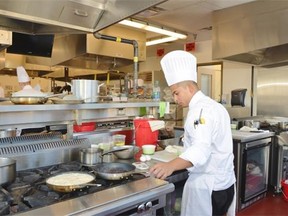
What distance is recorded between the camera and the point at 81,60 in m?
5.18

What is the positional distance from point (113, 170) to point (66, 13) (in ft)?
4.07

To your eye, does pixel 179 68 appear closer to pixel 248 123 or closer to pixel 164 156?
pixel 164 156

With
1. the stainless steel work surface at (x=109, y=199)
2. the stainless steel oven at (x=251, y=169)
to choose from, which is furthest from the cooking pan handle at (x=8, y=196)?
the stainless steel oven at (x=251, y=169)

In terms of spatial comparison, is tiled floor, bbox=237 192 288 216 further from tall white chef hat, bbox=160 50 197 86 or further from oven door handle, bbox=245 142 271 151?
tall white chef hat, bbox=160 50 197 86

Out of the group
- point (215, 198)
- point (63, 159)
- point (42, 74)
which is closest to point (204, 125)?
point (215, 198)

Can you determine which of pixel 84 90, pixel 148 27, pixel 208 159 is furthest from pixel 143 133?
pixel 148 27

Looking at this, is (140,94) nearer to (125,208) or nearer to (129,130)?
(129,130)

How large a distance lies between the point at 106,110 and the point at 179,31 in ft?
10.6

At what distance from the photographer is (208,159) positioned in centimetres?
168

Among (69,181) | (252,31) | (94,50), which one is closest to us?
(69,181)

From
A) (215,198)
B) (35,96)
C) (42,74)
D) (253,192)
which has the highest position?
(42,74)

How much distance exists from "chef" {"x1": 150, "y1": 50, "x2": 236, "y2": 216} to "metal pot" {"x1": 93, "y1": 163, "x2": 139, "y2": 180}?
0.15 metres

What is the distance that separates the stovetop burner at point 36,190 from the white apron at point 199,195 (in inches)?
15.0

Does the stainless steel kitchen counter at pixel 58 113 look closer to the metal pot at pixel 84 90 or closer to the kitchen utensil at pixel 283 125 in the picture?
the metal pot at pixel 84 90
